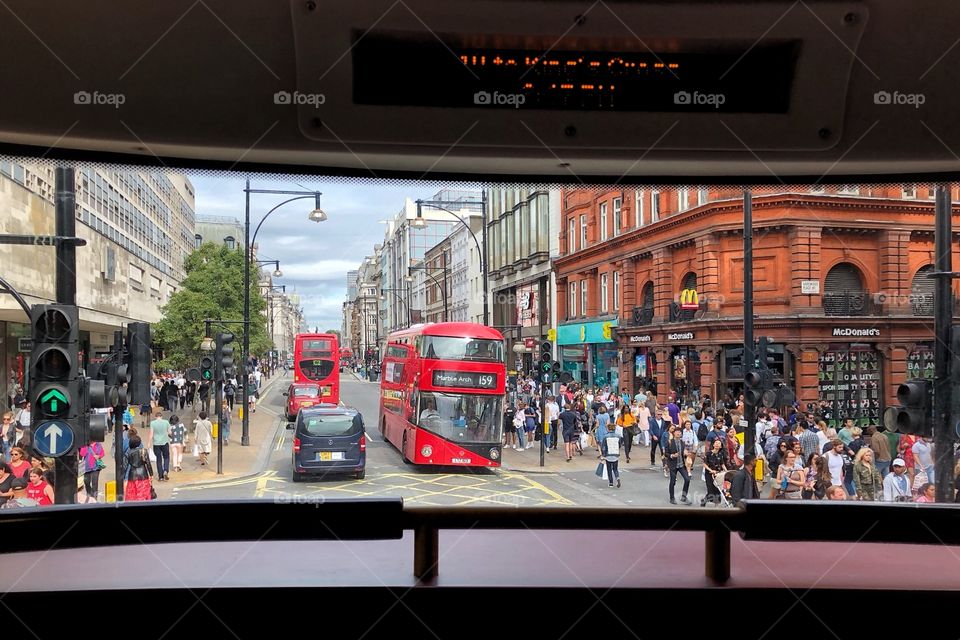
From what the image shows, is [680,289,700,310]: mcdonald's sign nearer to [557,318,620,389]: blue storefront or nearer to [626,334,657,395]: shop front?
[626,334,657,395]: shop front

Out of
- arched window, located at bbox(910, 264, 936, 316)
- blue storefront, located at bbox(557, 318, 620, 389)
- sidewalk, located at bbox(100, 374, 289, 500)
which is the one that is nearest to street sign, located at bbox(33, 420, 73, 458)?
sidewalk, located at bbox(100, 374, 289, 500)

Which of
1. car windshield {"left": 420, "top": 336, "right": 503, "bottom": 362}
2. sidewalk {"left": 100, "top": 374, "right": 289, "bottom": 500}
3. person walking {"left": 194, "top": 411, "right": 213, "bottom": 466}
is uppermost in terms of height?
car windshield {"left": 420, "top": 336, "right": 503, "bottom": 362}

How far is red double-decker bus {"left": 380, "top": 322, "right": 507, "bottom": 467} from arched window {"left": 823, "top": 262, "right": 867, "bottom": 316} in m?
9.43

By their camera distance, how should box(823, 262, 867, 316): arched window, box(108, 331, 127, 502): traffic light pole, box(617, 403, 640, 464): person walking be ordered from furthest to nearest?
box(823, 262, 867, 316): arched window < box(617, 403, 640, 464): person walking < box(108, 331, 127, 502): traffic light pole

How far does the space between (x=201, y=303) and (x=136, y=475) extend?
41.6 feet

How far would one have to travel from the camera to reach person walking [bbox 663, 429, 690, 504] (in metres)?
10.8

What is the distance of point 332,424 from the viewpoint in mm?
11961

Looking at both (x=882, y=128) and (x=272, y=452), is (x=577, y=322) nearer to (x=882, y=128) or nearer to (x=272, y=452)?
(x=272, y=452)

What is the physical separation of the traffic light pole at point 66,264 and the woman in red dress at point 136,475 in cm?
232

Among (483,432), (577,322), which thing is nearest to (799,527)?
(483,432)

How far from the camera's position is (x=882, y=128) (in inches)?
112

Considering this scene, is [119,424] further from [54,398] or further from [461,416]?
[461,416]

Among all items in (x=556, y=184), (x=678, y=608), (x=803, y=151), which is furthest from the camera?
(x=556, y=184)

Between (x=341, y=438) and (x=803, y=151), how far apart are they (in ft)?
33.5
